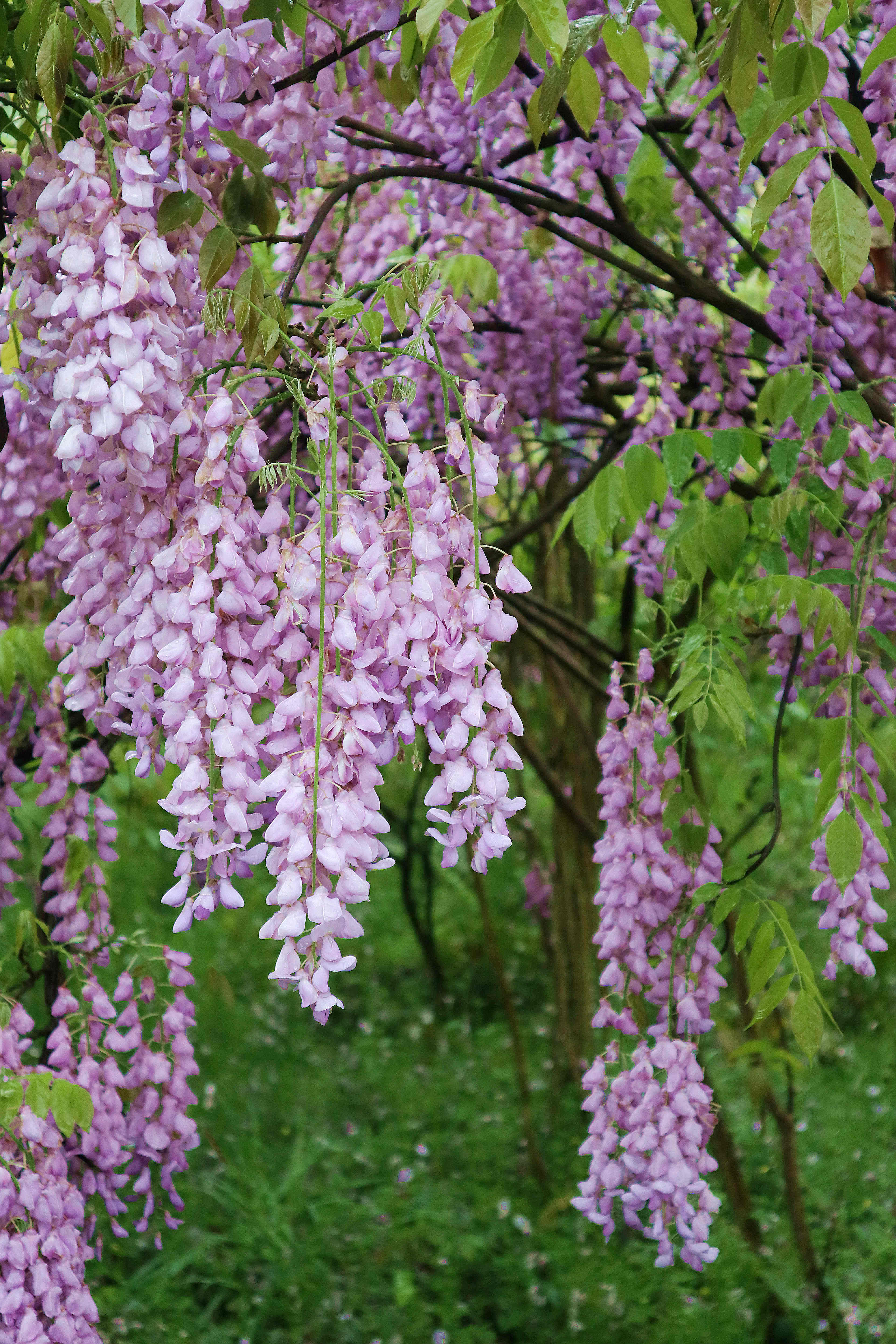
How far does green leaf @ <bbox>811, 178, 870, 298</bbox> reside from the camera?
3.93 feet

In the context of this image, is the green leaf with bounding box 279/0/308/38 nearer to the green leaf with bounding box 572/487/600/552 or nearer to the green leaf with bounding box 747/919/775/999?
the green leaf with bounding box 572/487/600/552

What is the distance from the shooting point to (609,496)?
72.7 inches

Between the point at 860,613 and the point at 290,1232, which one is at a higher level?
the point at 860,613

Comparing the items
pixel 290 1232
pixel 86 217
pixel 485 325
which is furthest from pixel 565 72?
pixel 290 1232

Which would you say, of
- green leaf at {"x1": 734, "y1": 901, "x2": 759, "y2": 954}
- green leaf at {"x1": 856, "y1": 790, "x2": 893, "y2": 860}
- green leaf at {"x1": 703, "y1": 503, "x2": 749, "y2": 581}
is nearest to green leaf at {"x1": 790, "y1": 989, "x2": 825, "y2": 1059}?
green leaf at {"x1": 734, "y1": 901, "x2": 759, "y2": 954}

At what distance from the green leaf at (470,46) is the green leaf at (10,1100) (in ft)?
4.24

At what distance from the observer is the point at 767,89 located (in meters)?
1.95

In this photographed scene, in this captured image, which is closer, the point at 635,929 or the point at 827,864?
the point at 827,864

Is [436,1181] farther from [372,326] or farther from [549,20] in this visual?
[549,20]

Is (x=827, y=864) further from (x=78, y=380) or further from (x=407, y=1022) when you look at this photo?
(x=407, y=1022)

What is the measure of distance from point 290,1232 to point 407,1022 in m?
1.47

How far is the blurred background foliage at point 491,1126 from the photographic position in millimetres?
3107

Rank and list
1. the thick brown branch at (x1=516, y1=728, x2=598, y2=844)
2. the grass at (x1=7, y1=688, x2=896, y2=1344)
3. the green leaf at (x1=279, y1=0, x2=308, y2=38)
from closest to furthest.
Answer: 1. the green leaf at (x1=279, y1=0, x2=308, y2=38)
2. the thick brown branch at (x1=516, y1=728, x2=598, y2=844)
3. the grass at (x1=7, y1=688, x2=896, y2=1344)

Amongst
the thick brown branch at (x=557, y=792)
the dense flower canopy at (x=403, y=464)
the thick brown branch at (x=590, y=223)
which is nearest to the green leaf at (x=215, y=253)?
the dense flower canopy at (x=403, y=464)
